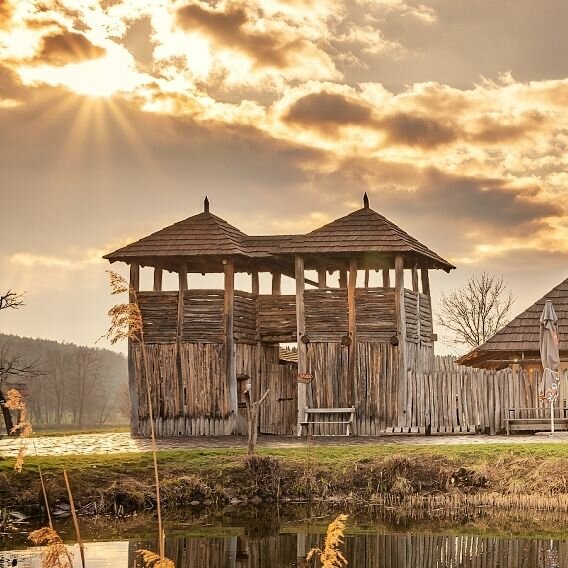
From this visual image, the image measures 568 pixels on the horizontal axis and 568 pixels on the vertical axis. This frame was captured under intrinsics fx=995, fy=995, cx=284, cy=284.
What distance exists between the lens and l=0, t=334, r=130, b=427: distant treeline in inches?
3051

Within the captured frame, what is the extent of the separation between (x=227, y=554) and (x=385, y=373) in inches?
519

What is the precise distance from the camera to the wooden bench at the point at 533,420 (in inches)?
1026

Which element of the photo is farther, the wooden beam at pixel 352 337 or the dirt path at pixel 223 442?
the wooden beam at pixel 352 337

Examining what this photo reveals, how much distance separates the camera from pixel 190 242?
2878 cm

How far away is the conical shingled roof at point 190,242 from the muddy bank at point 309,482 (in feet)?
28.5

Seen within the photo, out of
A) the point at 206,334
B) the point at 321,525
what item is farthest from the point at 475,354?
the point at 321,525

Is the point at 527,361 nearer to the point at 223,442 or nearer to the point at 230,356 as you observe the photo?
the point at 230,356

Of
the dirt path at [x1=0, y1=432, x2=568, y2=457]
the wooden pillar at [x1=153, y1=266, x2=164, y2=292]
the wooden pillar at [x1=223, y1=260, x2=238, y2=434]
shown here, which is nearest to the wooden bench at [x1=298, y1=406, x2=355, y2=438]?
the dirt path at [x1=0, y1=432, x2=568, y2=457]

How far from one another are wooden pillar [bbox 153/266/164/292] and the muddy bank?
8950 millimetres

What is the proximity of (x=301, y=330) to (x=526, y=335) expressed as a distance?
6.32 metres

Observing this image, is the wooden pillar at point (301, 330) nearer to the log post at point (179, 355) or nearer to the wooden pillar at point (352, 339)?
the wooden pillar at point (352, 339)

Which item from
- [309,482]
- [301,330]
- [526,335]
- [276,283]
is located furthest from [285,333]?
[309,482]

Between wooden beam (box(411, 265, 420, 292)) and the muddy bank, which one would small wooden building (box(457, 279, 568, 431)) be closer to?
wooden beam (box(411, 265, 420, 292))

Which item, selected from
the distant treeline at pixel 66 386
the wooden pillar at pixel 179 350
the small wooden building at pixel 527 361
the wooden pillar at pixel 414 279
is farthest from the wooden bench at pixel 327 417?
the distant treeline at pixel 66 386
